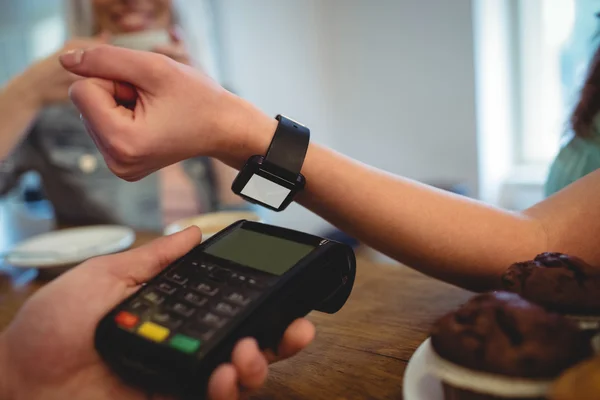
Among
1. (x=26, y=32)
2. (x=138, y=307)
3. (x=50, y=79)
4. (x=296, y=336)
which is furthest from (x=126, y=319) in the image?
(x=26, y=32)

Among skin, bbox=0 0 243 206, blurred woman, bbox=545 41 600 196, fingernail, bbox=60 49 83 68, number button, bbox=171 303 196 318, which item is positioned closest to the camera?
number button, bbox=171 303 196 318

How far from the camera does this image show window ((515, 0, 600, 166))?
5.02 feet

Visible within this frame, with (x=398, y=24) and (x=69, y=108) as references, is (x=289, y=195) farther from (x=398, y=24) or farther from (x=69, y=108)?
Result: (x=398, y=24)

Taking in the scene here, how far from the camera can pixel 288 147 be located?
483mm

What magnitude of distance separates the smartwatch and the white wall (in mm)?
1168

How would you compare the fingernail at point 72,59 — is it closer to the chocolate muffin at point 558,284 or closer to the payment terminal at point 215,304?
the payment terminal at point 215,304

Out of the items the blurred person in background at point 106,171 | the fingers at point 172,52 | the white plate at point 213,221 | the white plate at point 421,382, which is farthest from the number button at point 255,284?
the blurred person in background at point 106,171

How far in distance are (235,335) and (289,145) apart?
218 mm

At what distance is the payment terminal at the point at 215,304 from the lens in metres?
0.31

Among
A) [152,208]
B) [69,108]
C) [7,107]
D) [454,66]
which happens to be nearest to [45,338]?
[7,107]

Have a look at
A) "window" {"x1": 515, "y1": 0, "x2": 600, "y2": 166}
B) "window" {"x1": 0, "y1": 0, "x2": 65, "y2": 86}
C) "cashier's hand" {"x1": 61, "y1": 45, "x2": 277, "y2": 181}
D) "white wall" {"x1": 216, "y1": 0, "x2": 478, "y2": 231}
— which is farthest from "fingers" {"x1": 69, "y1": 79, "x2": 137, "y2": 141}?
"window" {"x1": 0, "y1": 0, "x2": 65, "y2": 86}

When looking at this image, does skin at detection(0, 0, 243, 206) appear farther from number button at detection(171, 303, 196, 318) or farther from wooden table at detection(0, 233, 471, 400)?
number button at detection(171, 303, 196, 318)

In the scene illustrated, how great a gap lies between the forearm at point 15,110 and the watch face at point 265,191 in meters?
0.64

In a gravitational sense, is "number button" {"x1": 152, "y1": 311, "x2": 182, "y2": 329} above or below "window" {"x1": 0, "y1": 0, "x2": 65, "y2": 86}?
below
